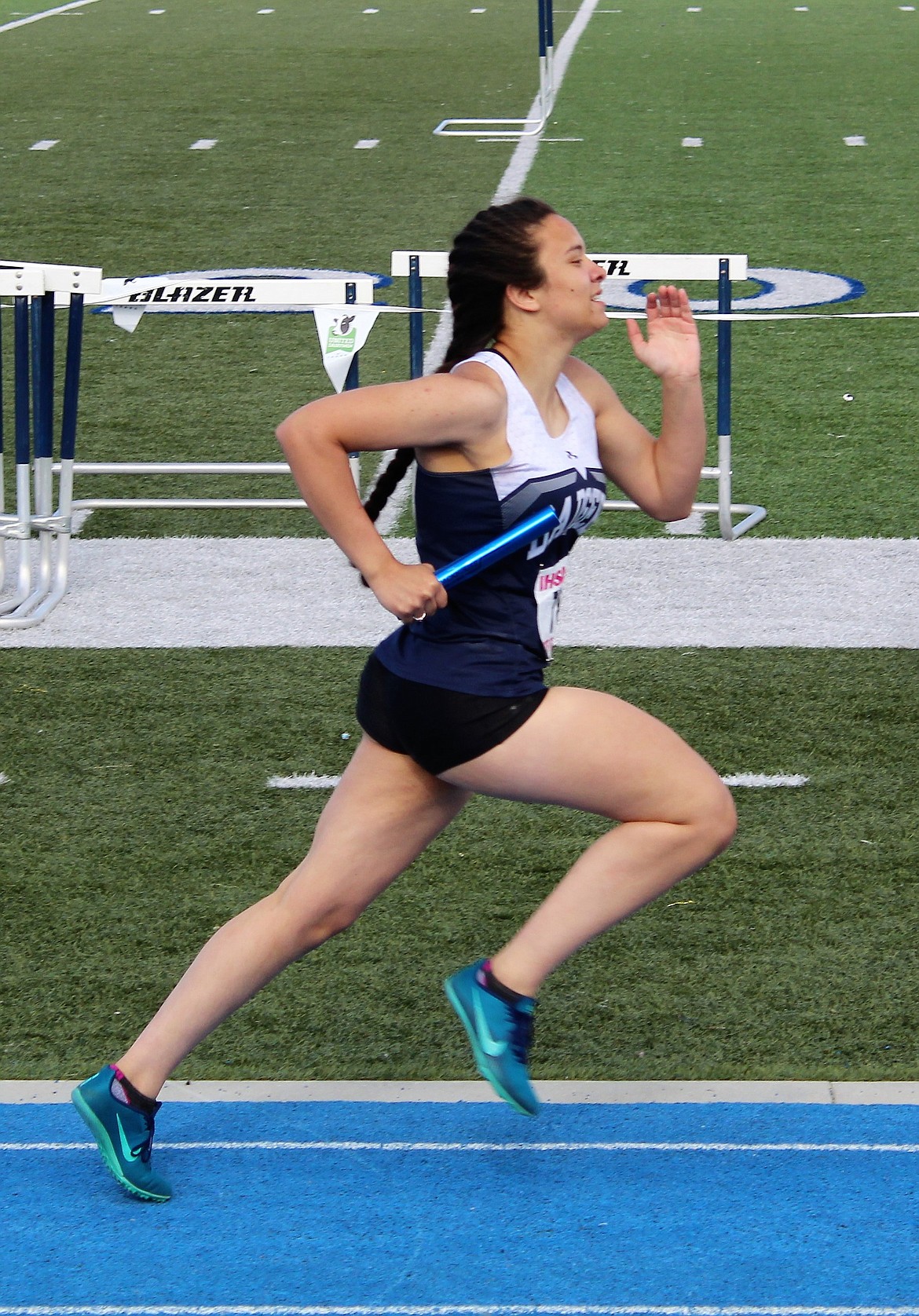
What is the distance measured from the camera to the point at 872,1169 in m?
3.74

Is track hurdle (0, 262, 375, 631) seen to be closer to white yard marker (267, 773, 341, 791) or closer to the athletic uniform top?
white yard marker (267, 773, 341, 791)

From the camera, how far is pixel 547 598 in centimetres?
350

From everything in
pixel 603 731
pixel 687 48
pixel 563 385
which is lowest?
pixel 687 48

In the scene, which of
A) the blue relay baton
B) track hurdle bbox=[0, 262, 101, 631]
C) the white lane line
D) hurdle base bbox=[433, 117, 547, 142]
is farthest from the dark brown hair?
hurdle base bbox=[433, 117, 547, 142]

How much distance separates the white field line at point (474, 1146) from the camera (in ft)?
12.6

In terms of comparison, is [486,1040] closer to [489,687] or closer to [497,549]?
[489,687]

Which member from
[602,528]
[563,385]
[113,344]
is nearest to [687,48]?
[113,344]

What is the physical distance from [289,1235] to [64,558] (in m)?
4.46

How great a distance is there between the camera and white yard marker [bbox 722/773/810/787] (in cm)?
571

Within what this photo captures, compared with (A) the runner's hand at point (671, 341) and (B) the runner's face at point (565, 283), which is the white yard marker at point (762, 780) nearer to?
(A) the runner's hand at point (671, 341)

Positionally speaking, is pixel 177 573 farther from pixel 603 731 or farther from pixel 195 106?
pixel 195 106

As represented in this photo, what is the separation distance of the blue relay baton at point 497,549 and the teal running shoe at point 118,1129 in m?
1.15

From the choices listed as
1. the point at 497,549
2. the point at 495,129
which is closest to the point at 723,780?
the point at 497,549

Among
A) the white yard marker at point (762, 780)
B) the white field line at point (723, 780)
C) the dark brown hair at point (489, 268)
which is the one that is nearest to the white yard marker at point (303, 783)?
the white field line at point (723, 780)
